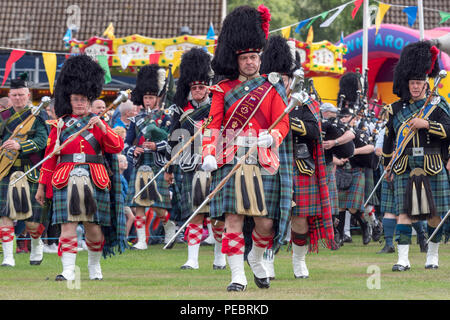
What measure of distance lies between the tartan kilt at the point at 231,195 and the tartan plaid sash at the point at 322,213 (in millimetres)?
1037

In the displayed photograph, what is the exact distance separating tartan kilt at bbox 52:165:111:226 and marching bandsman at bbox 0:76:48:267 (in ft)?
6.66

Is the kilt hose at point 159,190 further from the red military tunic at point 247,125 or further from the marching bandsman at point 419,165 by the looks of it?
the red military tunic at point 247,125

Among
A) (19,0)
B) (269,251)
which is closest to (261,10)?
(269,251)

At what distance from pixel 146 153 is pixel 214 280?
4.30 meters

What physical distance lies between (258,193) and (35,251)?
3735 millimetres

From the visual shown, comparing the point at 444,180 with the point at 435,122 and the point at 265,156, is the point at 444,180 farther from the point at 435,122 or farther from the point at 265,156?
the point at 265,156

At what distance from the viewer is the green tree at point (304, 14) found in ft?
119

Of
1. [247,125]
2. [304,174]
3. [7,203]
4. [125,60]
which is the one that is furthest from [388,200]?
[125,60]

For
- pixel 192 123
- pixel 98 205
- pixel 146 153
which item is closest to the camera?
pixel 98 205

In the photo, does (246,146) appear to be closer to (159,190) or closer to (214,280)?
(214,280)

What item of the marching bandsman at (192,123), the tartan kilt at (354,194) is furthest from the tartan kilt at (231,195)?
the tartan kilt at (354,194)

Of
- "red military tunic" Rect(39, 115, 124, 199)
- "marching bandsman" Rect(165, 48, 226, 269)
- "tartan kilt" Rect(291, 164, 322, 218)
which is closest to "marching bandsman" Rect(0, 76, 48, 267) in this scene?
"marching bandsman" Rect(165, 48, 226, 269)

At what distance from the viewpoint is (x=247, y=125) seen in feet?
23.1

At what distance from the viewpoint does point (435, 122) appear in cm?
871
